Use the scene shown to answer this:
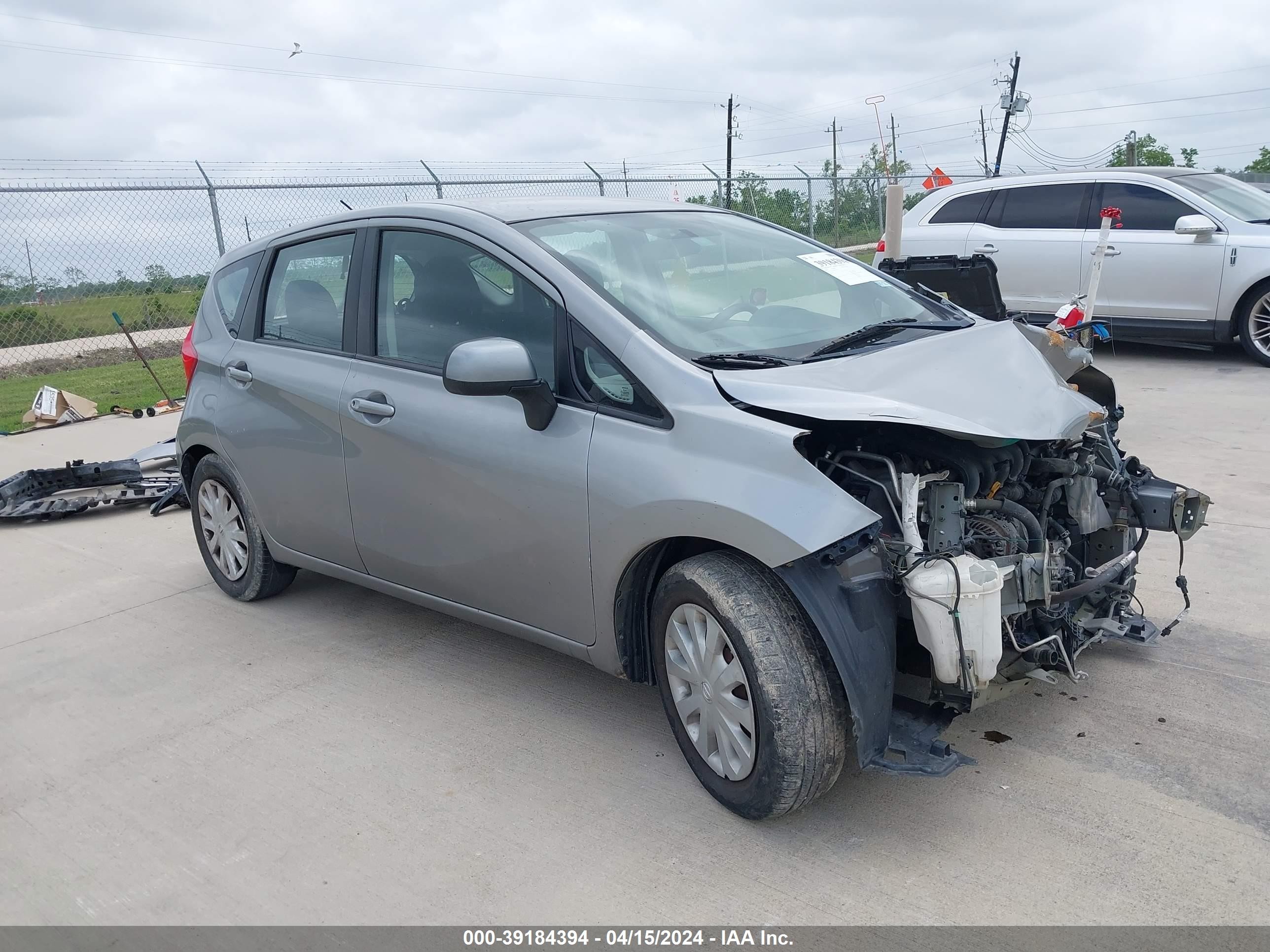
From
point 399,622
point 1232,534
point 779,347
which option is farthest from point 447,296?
point 1232,534

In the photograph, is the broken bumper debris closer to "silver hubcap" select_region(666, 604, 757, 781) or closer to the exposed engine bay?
"silver hubcap" select_region(666, 604, 757, 781)

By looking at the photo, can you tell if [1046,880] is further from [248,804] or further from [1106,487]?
[248,804]

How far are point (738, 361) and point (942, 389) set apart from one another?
601 millimetres

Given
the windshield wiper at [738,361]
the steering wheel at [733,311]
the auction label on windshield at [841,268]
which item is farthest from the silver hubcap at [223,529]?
the auction label on windshield at [841,268]

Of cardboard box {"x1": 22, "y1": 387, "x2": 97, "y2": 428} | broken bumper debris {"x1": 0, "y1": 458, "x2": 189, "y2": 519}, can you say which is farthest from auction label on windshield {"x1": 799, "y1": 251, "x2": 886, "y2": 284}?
cardboard box {"x1": 22, "y1": 387, "x2": 97, "y2": 428}

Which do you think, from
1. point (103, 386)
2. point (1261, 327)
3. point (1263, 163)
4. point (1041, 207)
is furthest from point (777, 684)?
point (1263, 163)

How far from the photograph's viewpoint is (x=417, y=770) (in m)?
3.51

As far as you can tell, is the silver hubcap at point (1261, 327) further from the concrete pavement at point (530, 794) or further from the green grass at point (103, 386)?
the green grass at point (103, 386)

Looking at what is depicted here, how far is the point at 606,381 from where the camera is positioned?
10.9ft

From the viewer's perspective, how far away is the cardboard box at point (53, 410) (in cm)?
965

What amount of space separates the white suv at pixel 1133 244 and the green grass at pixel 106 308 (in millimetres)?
8613

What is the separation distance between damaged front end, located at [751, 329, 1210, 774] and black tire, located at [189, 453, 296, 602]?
2881 millimetres

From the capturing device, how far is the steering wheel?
3539mm

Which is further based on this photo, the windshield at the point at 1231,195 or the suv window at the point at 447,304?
the windshield at the point at 1231,195
